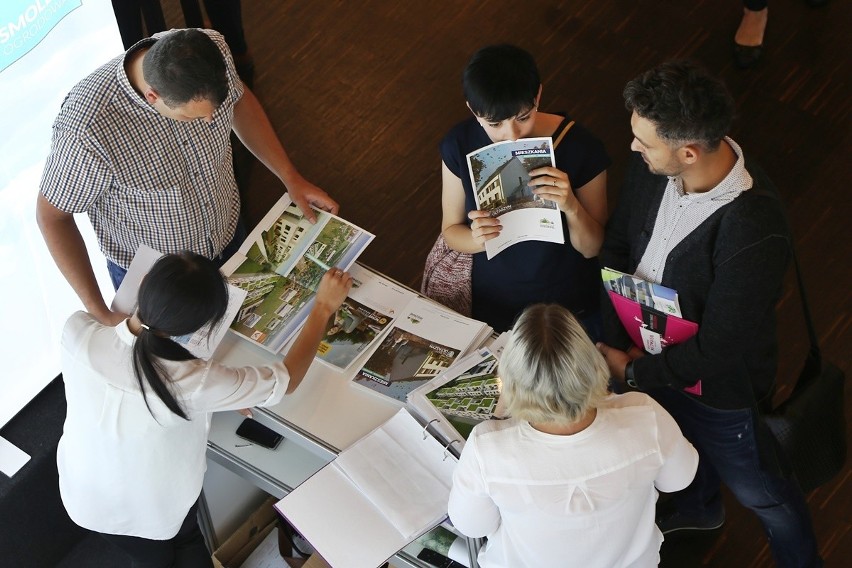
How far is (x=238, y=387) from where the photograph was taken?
218 cm

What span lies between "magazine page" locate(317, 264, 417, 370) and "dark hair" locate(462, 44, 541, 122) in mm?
672

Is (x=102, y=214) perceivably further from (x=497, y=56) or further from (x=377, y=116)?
(x=377, y=116)

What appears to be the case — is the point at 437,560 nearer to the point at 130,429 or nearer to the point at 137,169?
the point at 130,429

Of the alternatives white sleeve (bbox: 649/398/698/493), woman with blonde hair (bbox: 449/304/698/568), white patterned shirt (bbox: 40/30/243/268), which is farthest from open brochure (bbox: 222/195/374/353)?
white sleeve (bbox: 649/398/698/493)

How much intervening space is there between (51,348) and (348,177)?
61.9 inches

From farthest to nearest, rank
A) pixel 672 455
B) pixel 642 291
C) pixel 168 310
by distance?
1. pixel 642 291
2. pixel 168 310
3. pixel 672 455

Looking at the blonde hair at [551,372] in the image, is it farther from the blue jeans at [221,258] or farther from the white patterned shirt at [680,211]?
the blue jeans at [221,258]

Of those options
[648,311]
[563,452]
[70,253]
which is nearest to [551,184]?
[648,311]

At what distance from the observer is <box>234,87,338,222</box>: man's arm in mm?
2883

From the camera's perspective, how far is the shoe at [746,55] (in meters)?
4.55

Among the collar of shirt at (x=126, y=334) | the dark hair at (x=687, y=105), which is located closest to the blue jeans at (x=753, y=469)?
the dark hair at (x=687, y=105)

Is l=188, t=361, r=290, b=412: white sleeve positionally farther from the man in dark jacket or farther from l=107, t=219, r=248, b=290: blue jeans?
the man in dark jacket

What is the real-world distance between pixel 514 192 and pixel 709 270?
21.5 inches

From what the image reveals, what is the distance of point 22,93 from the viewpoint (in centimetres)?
269
